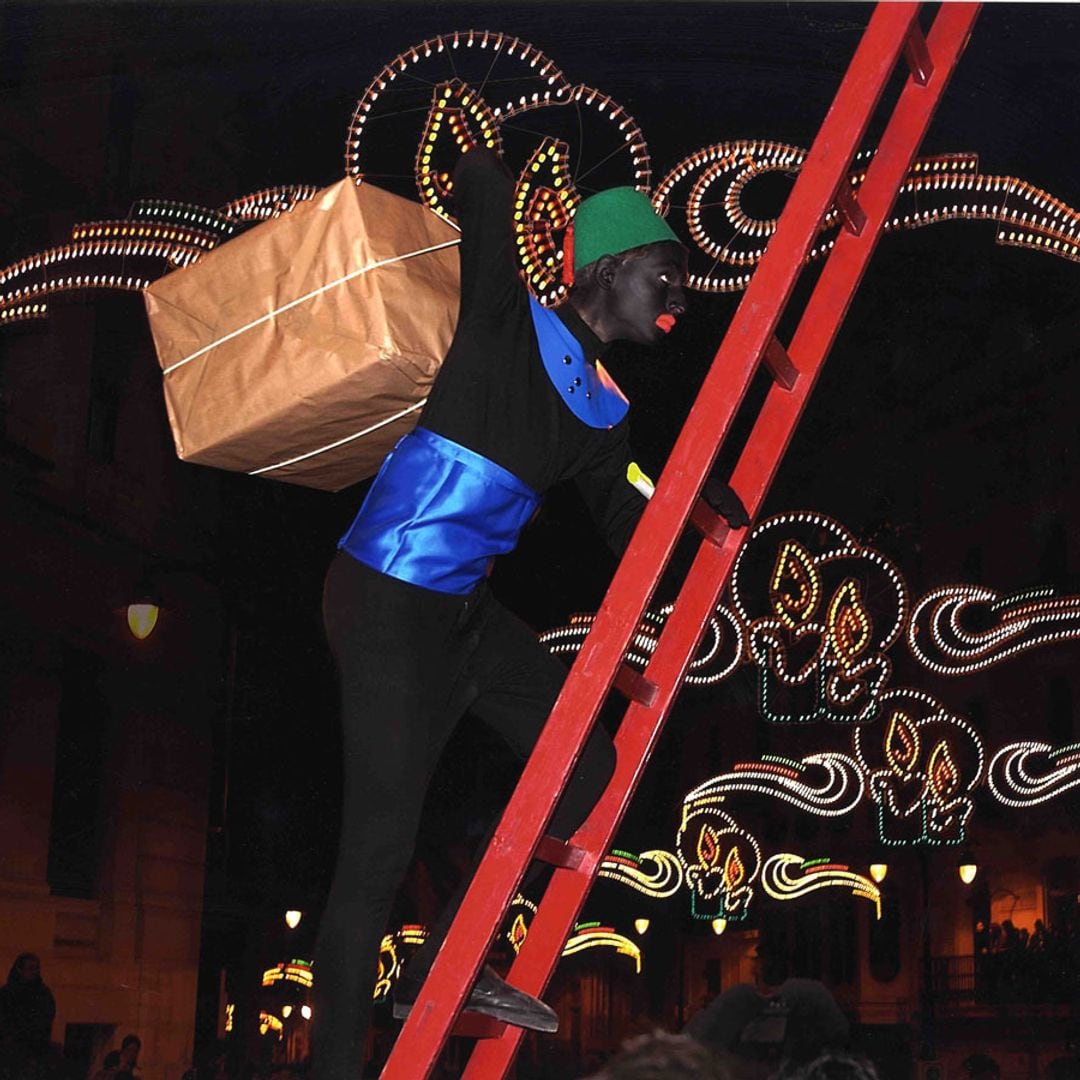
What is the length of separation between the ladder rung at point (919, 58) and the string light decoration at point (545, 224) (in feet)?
3.87

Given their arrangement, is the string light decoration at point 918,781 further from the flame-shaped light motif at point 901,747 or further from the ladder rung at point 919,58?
the ladder rung at point 919,58

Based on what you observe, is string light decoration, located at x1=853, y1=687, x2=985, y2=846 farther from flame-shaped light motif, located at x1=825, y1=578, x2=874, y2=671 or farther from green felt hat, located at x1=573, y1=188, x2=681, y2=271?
green felt hat, located at x1=573, y1=188, x2=681, y2=271

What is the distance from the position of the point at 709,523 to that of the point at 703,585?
13 cm

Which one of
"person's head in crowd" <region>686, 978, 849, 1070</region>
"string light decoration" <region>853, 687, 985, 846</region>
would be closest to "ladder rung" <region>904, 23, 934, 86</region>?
"person's head in crowd" <region>686, 978, 849, 1070</region>

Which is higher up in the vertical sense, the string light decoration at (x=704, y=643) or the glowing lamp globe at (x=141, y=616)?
the string light decoration at (x=704, y=643)

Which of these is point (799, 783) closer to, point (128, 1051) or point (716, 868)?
point (716, 868)

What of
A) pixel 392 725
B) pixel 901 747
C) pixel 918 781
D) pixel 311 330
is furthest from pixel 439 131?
pixel 918 781

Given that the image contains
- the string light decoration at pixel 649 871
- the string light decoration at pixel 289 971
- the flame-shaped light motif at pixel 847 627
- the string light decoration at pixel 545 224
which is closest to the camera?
the string light decoration at pixel 545 224

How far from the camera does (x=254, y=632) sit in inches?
547

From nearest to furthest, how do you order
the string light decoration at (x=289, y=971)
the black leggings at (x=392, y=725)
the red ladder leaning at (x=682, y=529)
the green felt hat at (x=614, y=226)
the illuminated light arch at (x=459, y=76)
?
the red ladder leaning at (x=682, y=529)
the black leggings at (x=392, y=725)
the green felt hat at (x=614, y=226)
the illuminated light arch at (x=459, y=76)
the string light decoration at (x=289, y=971)

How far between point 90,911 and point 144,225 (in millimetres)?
8595

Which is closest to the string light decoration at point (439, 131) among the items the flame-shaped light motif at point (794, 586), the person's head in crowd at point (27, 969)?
the flame-shaped light motif at point (794, 586)

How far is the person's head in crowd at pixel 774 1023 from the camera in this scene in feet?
7.64

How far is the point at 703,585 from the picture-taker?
2740 mm
